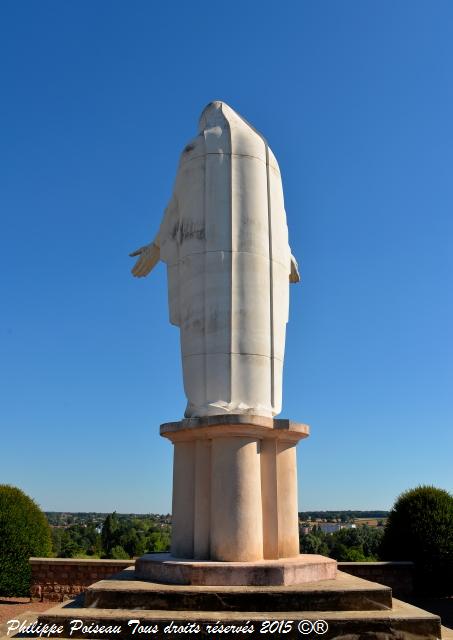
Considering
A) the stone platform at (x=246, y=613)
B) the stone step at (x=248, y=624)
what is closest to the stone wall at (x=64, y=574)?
the stone platform at (x=246, y=613)

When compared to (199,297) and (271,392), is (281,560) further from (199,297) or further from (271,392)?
(199,297)

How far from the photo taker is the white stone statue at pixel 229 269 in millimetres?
8008

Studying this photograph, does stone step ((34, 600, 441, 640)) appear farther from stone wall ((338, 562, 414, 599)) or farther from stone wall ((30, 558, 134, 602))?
stone wall ((338, 562, 414, 599))

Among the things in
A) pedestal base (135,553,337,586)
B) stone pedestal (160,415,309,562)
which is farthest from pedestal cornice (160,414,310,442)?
pedestal base (135,553,337,586)

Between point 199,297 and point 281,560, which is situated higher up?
point 199,297

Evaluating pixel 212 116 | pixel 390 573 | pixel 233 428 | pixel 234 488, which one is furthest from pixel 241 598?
pixel 390 573

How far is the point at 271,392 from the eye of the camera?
818cm

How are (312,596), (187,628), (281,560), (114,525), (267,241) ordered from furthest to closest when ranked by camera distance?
(114,525) < (267,241) < (281,560) < (312,596) < (187,628)

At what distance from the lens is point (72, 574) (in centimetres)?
1365

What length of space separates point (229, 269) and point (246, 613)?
13.9 ft

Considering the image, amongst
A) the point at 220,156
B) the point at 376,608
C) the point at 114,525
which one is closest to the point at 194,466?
the point at 376,608

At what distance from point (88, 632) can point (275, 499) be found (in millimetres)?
2809

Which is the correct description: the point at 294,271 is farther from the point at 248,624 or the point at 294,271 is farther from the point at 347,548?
the point at 347,548

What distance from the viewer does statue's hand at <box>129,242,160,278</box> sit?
390 inches
